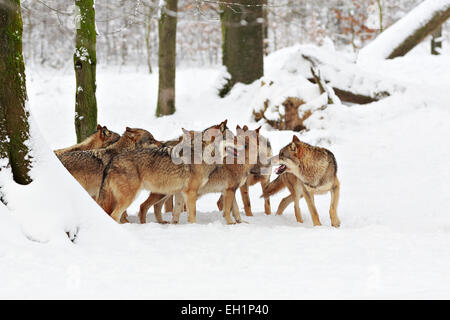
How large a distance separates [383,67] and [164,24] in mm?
6525

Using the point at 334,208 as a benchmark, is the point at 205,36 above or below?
above

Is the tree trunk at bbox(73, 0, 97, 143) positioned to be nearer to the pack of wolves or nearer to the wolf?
the pack of wolves

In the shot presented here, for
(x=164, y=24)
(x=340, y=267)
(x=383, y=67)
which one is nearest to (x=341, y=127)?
(x=383, y=67)

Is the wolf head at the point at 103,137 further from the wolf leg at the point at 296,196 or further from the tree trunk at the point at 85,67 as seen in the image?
the wolf leg at the point at 296,196

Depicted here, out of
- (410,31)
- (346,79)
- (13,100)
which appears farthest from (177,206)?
(410,31)

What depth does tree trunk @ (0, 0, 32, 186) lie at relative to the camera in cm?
509

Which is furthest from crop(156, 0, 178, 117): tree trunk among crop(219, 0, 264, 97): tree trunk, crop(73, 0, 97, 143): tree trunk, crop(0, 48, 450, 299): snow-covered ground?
crop(73, 0, 97, 143): tree trunk

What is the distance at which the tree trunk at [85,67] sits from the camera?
9039 mm

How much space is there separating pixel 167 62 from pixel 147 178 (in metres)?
9.82

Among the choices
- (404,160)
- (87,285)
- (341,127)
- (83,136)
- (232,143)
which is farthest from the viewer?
(341,127)

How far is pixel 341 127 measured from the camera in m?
12.3

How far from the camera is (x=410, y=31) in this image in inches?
564

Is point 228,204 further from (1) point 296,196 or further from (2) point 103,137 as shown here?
(2) point 103,137
